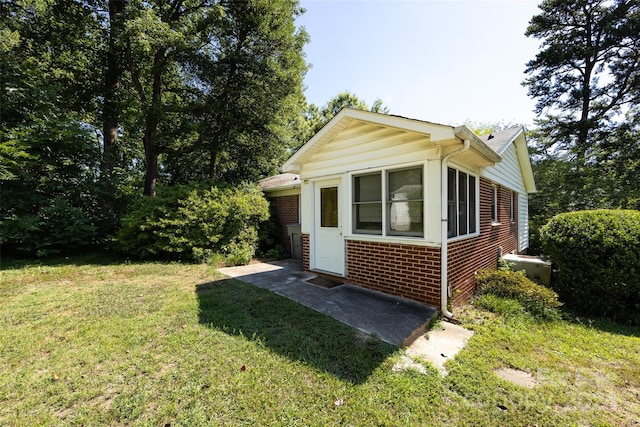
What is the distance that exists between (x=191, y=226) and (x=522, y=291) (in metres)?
8.67

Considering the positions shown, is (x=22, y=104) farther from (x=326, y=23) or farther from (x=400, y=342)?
(x=400, y=342)

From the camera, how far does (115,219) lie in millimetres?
9180

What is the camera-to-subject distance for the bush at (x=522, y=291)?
4.52 metres

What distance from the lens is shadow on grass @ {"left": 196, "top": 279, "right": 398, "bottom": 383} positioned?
9.06 ft

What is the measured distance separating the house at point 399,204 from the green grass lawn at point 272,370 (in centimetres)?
117

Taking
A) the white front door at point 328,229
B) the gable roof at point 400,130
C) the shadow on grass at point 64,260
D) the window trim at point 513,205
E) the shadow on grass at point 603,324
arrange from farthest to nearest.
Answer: the window trim at point 513,205, the shadow on grass at point 64,260, the white front door at point 328,229, the shadow on grass at point 603,324, the gable roof at point 400,130

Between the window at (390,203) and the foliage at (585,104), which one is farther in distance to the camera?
the foliage at (585,104)

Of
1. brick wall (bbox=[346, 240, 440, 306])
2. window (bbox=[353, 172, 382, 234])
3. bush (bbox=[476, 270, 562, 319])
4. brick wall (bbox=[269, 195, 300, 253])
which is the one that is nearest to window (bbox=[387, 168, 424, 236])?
window (bbox=[353, 172, 382, 234])

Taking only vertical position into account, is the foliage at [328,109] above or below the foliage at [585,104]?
above

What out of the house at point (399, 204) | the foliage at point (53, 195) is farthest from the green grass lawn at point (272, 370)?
the foliage at point (53, 195)

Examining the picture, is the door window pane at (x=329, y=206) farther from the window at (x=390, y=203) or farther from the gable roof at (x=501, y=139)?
the gable roof at (x=501, y=139)

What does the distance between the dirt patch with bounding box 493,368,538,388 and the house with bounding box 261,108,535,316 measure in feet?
4.31

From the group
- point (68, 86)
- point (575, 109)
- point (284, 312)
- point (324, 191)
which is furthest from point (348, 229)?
point (575, 109)

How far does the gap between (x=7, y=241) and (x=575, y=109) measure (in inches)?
1047
